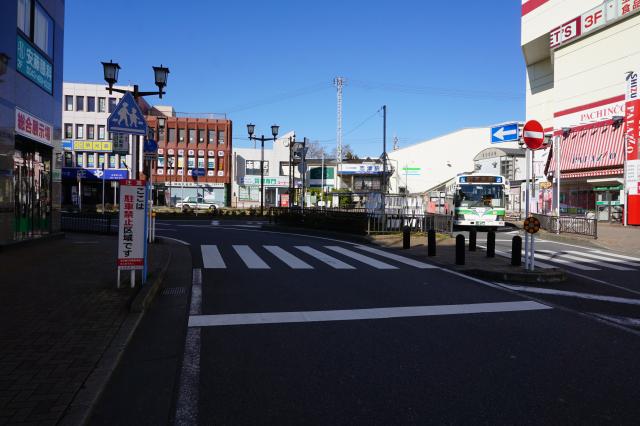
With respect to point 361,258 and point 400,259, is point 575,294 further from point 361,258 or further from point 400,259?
point 361,258

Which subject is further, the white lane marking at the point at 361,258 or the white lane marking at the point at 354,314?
the white lane marking at the point at 361,258

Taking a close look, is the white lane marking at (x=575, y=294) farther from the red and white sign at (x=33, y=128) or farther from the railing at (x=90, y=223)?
the railing at (x=90, y=223)

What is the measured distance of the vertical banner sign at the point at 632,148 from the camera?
28938 millimetres

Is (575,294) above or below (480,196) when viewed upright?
below

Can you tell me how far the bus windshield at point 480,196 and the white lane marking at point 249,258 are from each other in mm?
13469

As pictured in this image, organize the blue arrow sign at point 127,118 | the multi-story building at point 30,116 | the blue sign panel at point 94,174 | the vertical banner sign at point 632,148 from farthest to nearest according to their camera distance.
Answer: the blue sign panel at point 94,174, the vertical banner sign at point 632,148, the multi-story building at point 30,116, the blue arrow sign at point 127,118

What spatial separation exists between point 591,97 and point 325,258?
3170 centimetres

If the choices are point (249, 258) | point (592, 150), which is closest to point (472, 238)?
point (249, 258)

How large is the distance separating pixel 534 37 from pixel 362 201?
1188 inches

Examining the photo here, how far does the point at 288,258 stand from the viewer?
1373 cm

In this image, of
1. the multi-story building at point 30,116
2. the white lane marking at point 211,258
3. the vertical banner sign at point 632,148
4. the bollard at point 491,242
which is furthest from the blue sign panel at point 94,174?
the bollard at point 491,242

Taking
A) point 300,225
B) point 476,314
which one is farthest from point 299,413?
point 300,225

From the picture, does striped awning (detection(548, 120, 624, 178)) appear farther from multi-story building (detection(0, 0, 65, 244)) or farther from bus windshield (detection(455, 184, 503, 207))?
multi-story building (detection(0, 0, 65, 244))

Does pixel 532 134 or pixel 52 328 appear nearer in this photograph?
pixel 52 328
